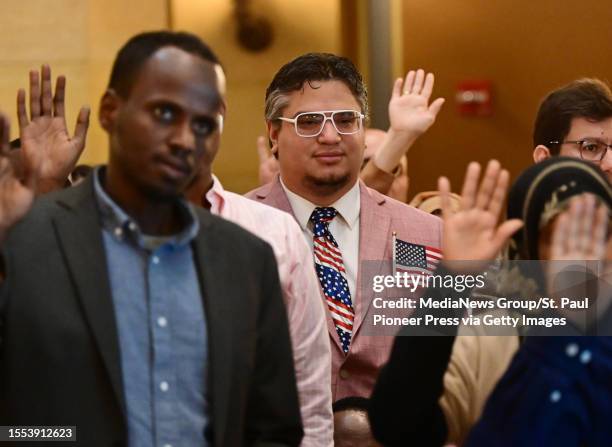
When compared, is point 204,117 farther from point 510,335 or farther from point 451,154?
point 451,154

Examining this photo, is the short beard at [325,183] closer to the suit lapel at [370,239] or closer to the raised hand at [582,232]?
the suit lapel at [370,239]

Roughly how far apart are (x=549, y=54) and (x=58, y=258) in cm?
406

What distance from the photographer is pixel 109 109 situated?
2.63 metres

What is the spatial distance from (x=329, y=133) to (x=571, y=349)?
1.51m

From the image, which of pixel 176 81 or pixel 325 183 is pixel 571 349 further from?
pixel 325 183

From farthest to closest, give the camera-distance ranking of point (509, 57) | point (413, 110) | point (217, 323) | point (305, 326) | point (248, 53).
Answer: point (509, 57), point (248, 53), point (413, 110), point (305, 326), point (217, 323)

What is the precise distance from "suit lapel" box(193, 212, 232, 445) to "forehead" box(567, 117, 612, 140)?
178 centimetres

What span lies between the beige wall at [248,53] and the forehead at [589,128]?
2.02 metres

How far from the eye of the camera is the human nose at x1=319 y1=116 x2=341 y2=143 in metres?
3.89

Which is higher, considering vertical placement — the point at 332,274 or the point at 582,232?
the point at 582,232

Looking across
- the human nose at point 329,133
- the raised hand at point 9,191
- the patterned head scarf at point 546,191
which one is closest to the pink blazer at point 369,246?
the human nose at point 329,133

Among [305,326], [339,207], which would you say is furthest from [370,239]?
[305,326]

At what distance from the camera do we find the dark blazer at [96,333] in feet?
7.84

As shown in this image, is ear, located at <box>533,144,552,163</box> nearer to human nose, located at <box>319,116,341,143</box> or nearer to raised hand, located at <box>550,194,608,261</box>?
human nose, located at <box>319,116,341,143</box>
